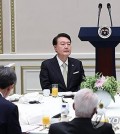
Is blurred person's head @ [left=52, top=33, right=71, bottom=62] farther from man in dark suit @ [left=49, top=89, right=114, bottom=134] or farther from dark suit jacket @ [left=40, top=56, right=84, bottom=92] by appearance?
man in dark suit @ [left=49, top=89, right=114, bottom=134]

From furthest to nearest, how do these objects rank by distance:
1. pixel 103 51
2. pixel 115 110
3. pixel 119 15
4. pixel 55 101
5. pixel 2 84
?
pixel 119 15, pixel 103 51, pixel 55 101, pixel 115 110, pixel 2 84

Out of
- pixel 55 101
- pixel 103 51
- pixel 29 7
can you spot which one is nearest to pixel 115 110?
pixel 55 101

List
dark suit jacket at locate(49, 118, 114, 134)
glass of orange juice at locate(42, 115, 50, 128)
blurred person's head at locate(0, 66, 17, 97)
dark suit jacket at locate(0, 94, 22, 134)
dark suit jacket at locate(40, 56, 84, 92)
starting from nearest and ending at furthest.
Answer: dark suit jacket at locate(49, 118, 114, 134) → dark suit jacket at locate(0, 94, 22, 134) → blurred person's head at locate(0, 66, 17, 97) → glass of orange juice at locate(42, 115, 50, 128) → dark suit jacket at locate(40, 56, 84, 92)

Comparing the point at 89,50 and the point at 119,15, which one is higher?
the point at 119,15

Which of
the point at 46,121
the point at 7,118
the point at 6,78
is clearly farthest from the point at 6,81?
the point at 46,121

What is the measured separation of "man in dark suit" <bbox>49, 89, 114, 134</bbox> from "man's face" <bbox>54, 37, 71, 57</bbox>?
2.75 m

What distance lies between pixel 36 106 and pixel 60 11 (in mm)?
3380

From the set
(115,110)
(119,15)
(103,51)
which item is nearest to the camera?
(115,110)

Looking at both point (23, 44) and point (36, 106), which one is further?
point (23, 44)

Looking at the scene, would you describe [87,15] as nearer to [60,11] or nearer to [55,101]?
[60,11]

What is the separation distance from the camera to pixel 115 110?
3.92 m

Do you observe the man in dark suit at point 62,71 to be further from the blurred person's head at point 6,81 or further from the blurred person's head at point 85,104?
the blurred person's head at point 85,104

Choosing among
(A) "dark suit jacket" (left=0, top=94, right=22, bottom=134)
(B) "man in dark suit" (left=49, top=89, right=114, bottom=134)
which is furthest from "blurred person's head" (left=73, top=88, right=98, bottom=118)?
(A) "dark suit jacket" (left=0, top=94, right=22, bottom=134)

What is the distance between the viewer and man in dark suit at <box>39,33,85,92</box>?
5188 mm
